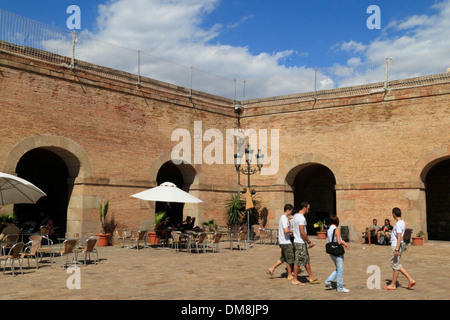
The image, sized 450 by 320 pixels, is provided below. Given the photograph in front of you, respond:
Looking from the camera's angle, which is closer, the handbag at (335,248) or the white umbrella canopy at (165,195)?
the handbag at (335,248)

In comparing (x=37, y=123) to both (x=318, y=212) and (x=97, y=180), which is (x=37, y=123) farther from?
(x=318, y=212)

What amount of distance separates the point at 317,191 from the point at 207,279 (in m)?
15.1

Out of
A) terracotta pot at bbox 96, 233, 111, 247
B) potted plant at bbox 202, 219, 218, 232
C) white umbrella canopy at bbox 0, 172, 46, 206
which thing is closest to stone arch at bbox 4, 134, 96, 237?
terracotta pot at bbox 96, 233, 111, 247

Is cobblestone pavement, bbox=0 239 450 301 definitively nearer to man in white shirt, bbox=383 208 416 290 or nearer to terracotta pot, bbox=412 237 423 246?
man in white shirt, bbox=383 208 416 290

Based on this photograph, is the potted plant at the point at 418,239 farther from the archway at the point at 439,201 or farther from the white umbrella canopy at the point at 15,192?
the white umbrella canopy at the point at 15,192

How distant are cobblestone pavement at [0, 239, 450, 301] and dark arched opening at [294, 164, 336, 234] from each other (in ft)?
30.2

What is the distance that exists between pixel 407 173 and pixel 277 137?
18.7 ft

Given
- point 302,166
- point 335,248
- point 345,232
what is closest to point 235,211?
point 302,166

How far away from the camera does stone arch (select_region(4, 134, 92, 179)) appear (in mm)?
13227

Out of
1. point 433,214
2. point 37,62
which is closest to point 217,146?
point 37,62

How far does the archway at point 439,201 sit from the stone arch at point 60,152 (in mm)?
14681

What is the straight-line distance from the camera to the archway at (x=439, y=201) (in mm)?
19359

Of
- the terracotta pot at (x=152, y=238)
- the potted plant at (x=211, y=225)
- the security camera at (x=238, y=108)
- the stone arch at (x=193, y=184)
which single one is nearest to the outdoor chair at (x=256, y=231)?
the potted plant at (x=211, y=225)

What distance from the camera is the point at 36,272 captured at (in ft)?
30.2
